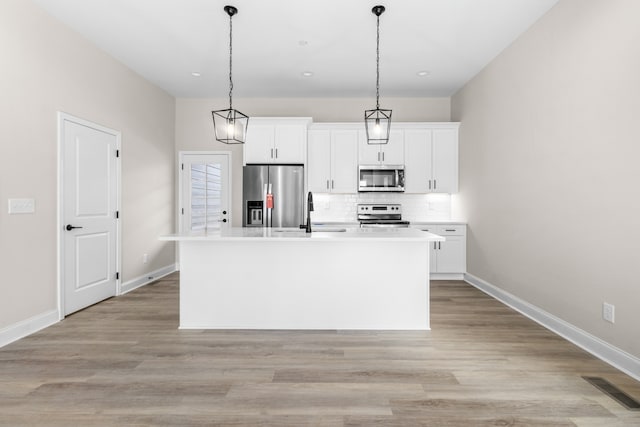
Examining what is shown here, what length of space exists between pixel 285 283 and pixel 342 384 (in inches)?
46.2

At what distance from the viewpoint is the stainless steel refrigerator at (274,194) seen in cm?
521

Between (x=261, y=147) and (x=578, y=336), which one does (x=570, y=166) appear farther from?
(x=261, y=147)

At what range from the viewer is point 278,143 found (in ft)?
17.5

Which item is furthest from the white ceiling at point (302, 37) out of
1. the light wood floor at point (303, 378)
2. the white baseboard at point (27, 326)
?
the light wood floor at point (303, 378)

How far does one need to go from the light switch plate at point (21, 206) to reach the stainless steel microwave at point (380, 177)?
12.9 feet

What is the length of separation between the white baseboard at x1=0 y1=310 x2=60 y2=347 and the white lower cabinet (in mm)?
4503

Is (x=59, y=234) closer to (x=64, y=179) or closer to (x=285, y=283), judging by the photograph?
(x=64, y=179)

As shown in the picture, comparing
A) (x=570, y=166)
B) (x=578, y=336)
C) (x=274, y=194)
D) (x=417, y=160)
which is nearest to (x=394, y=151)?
(x=417, y=160)

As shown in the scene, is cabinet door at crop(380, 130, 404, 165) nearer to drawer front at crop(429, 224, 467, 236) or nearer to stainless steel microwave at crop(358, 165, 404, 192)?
stainless steel microwave at crop(358, 165, 404, 192)

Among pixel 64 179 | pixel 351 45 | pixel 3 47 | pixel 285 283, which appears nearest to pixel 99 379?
pixel 285 283

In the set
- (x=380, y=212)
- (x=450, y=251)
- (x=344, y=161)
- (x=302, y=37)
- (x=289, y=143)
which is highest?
(x=302, y=37)

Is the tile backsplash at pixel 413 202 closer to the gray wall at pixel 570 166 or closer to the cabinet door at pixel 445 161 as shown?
the cabinet door at pixel 445 161

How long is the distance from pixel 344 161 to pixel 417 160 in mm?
1137

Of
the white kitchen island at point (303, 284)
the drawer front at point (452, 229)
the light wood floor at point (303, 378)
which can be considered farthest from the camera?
the drawer front at point (452, 229)
